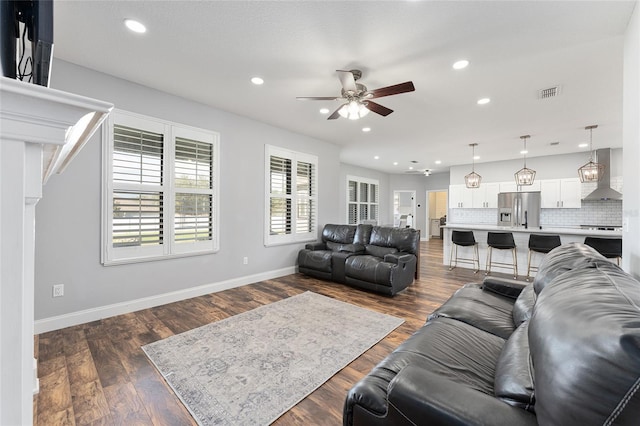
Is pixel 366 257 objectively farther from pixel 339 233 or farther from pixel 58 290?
pixel 58 290

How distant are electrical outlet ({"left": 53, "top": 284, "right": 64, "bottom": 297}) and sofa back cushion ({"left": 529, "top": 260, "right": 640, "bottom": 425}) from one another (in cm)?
387

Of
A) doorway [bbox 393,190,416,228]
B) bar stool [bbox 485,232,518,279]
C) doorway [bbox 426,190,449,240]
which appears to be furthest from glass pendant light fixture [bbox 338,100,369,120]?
doorway [bbox 426,190,449,240]

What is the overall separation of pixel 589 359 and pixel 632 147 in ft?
7.53

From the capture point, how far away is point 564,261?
1755 millimetres

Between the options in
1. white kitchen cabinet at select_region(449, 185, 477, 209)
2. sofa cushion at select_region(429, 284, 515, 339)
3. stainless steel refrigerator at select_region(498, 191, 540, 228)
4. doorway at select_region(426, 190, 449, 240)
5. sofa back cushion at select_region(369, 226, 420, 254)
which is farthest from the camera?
doorway at select_region(426, 190, 449, 240)

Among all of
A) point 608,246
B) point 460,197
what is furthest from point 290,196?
point 460,197

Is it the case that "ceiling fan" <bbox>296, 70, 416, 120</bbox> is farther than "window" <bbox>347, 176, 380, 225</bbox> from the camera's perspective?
No

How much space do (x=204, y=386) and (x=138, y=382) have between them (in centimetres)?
50

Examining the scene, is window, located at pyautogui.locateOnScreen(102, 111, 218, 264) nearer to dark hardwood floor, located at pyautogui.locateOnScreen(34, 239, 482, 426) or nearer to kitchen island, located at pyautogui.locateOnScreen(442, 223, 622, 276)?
dark hardwood floor, located at pyautogui.locateOnScreen(34, 239, 482, 426)

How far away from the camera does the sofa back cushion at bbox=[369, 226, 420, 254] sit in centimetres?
451

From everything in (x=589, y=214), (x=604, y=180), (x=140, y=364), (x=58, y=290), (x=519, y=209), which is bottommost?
(x=140, y=364)

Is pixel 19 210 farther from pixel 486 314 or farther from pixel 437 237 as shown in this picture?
pixel 437 237

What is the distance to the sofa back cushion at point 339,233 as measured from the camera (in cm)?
518

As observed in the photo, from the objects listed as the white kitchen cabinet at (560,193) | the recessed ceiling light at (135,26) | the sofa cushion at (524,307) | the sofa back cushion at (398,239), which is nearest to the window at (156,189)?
the recessed ceiling light at (135,26)
